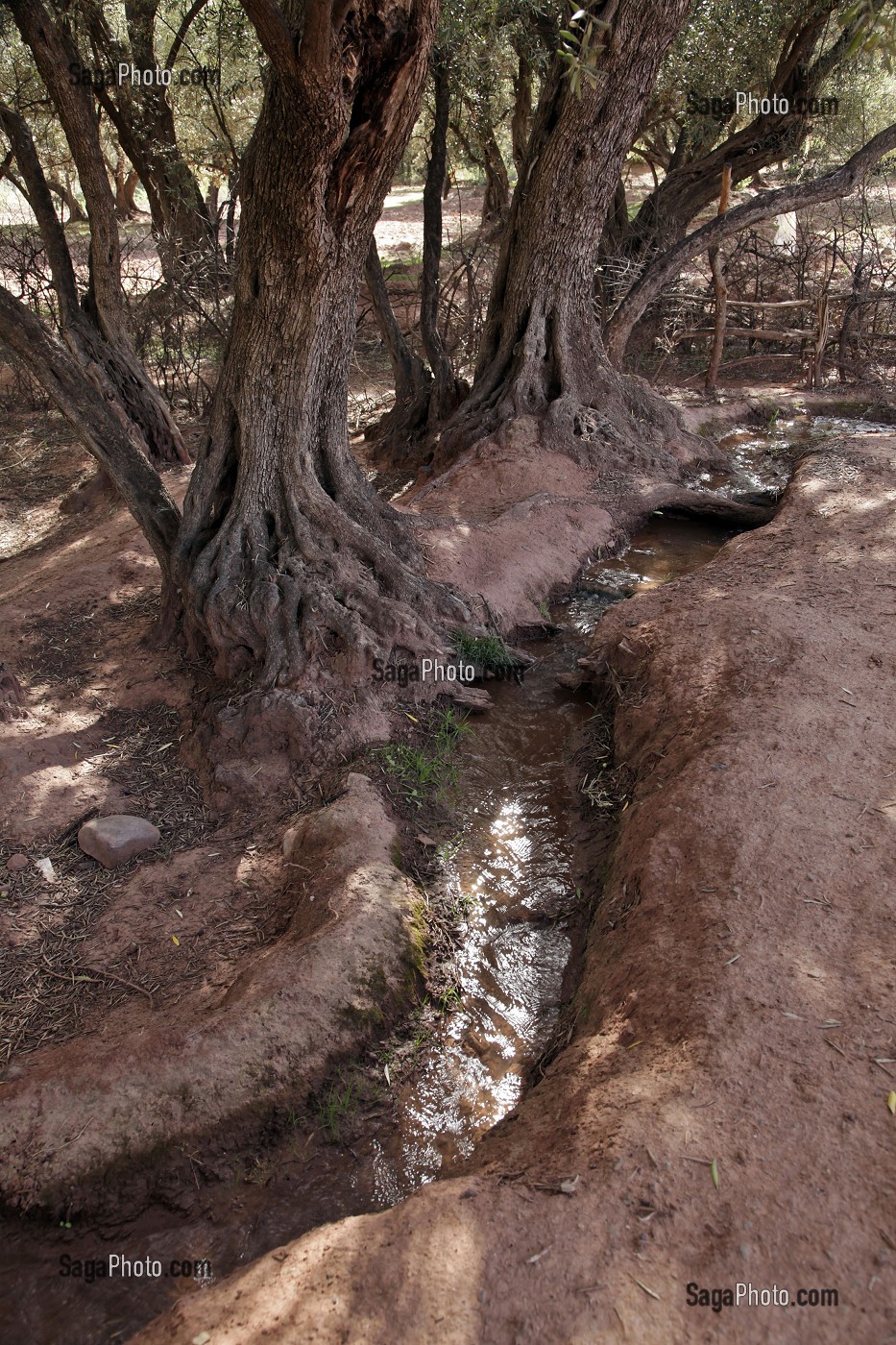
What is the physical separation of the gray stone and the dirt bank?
2.23 meters

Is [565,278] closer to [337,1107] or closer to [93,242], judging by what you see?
[93,242]

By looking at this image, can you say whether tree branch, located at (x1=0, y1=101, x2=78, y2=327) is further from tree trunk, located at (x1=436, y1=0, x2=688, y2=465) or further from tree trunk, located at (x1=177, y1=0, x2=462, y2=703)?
tree trunk, located at (x1=436, y1=0, x2=688, y2=465)

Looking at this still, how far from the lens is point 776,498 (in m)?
8.56

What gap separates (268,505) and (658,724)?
2.87 meters

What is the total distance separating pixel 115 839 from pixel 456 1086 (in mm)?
2108

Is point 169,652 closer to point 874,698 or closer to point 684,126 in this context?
point 874,698

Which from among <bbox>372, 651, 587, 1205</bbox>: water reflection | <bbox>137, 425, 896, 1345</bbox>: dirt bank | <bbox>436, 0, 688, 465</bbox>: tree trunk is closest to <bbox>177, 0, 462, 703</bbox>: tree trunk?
<bbox>372, 651, 587, 1205</bbox>: water reflection

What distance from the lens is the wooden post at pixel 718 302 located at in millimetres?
10569

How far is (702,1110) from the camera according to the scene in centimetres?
285

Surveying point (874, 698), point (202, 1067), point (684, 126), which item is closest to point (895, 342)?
point (684, 126)

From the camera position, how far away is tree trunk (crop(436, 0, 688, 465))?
310 inches

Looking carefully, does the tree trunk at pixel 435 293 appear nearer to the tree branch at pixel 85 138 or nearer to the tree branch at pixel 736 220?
the tree branch at pixel 736 220

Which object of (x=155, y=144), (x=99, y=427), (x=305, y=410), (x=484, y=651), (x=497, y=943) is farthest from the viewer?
(x=155, y=144)

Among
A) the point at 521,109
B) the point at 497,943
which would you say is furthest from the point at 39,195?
the point at 521,109
